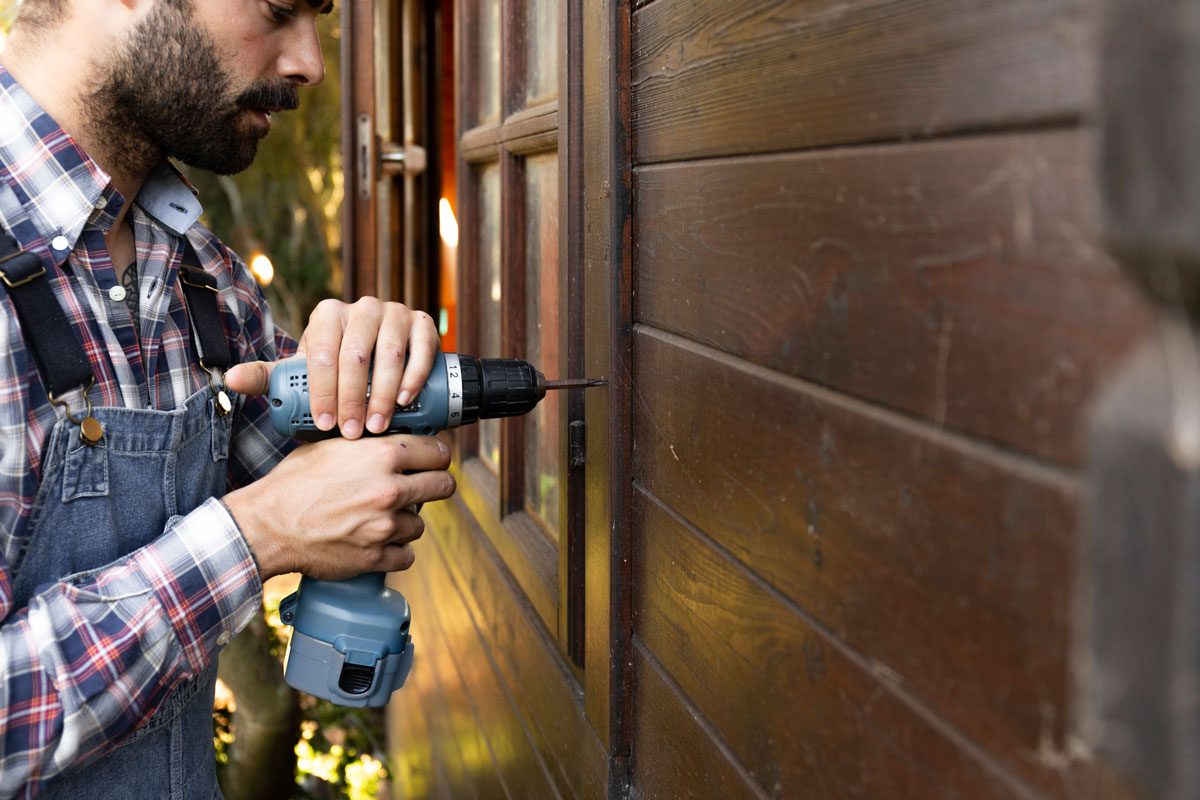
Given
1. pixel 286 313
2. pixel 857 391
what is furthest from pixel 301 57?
pixel 286 313

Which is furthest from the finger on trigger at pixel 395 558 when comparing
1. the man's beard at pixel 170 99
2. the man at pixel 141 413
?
the man's beard at pixel 170 99

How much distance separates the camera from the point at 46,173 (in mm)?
1642

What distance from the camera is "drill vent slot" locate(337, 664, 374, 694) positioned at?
171 cm

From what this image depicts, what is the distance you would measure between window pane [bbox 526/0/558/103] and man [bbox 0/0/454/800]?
1.48ft

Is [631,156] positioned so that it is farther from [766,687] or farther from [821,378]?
[766,687]

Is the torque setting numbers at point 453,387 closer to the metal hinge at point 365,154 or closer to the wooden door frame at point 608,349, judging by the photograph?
the wooden door frame at point 608,349

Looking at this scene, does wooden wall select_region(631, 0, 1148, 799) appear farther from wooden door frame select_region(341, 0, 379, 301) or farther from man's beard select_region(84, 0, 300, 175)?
wooden door frame select_region(341, 0, 379, 301)

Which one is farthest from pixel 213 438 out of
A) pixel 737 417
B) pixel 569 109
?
pixel 737 417

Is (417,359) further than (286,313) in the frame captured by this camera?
No

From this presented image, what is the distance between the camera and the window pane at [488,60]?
99.4 inches

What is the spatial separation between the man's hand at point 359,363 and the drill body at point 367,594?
0.03 metres

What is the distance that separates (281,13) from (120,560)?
994 mm

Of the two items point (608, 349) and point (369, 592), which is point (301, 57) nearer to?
point (608, 349)

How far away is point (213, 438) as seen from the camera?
6.13 feet
